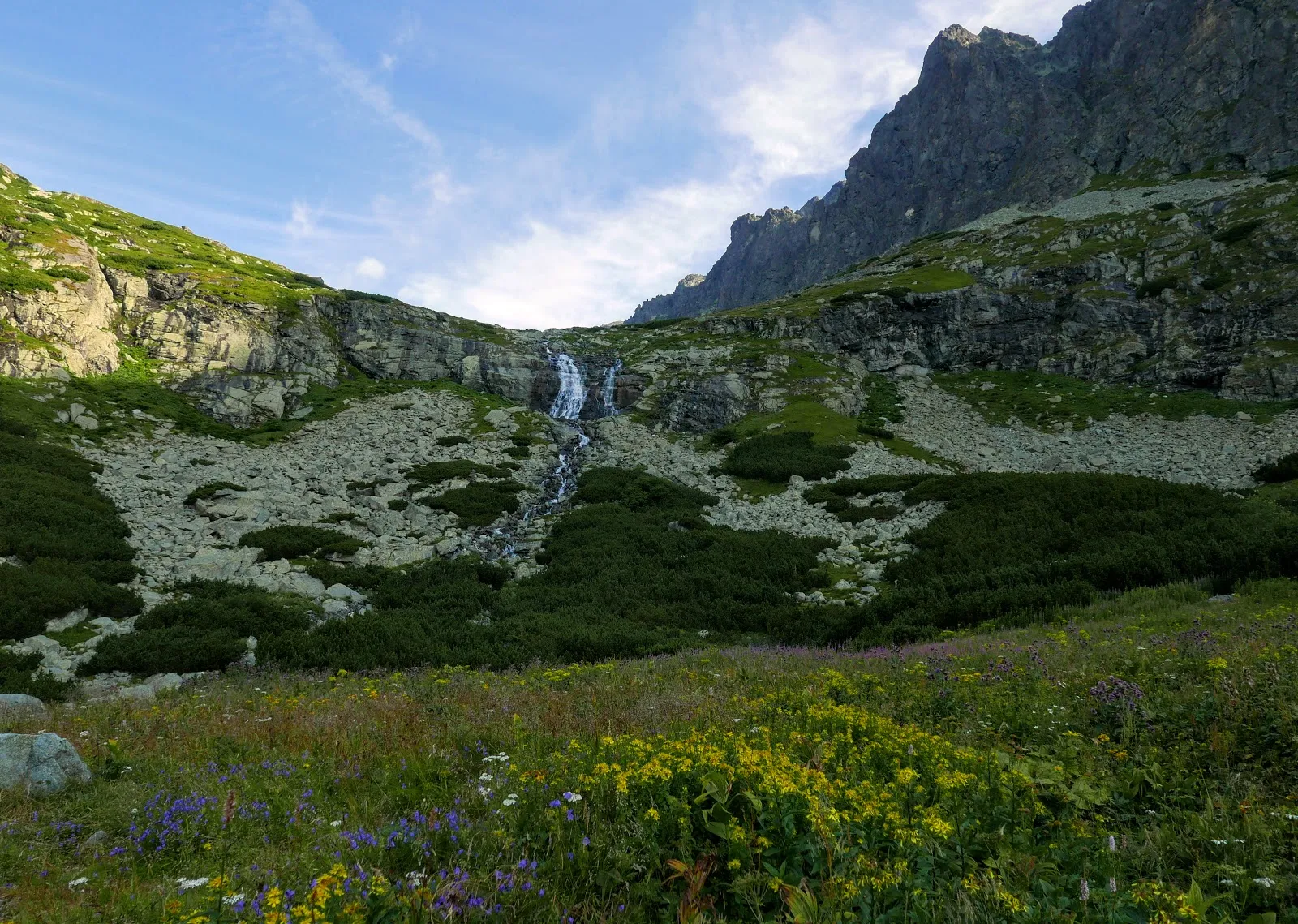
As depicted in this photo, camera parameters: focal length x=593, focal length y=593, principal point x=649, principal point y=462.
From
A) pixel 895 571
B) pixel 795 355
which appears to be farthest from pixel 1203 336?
pixel 895 571

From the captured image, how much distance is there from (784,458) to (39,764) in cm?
3345

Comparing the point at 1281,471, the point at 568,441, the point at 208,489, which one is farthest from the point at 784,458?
the point at 208,489

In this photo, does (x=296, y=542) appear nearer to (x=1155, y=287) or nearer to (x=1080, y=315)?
(x=1080, y=315)

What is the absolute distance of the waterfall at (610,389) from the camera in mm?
50969

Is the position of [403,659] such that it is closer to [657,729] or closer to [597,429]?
[657,729]

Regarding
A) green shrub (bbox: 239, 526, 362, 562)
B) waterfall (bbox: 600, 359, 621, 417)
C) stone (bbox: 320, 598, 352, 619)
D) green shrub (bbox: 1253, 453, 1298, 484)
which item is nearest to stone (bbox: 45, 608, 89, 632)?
stone (bbox: 320, 598, 352, 619)

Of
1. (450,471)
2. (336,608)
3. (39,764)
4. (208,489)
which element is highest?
(39,764)

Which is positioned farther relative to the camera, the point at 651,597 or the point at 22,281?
the point at 22,281

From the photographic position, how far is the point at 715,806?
3.75 metres

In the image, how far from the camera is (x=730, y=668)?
406 inches

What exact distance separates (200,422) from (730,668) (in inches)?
1535

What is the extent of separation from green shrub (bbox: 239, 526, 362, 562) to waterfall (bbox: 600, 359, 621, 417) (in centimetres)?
2884

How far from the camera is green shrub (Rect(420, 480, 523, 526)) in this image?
88.8 feet

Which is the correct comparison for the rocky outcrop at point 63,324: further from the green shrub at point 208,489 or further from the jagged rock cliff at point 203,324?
the green shrub at point 208,489
